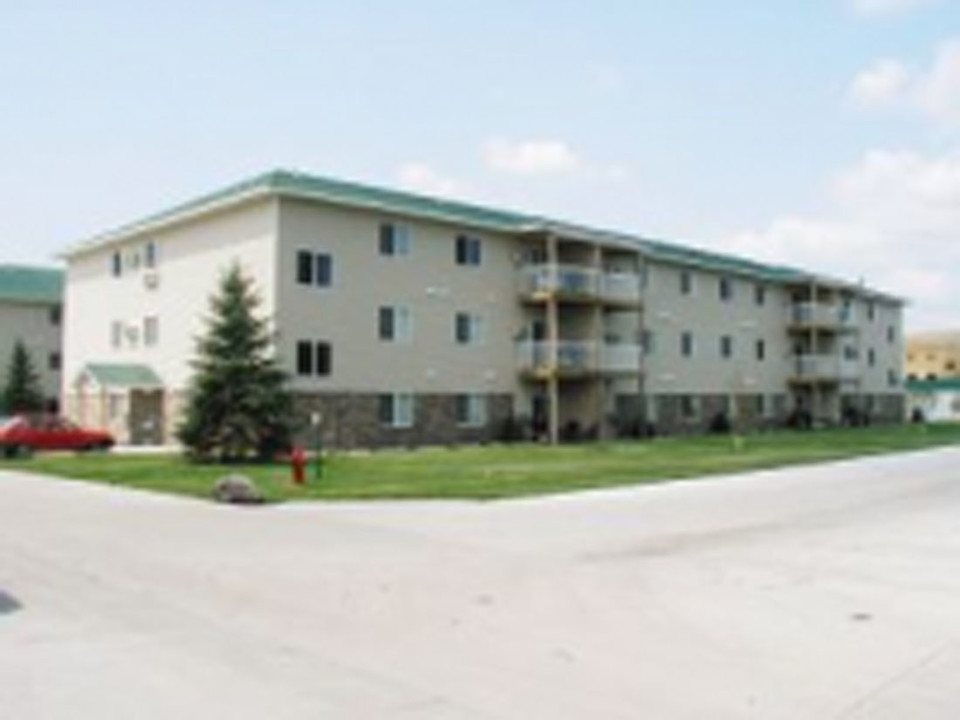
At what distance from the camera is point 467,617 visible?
816 cm

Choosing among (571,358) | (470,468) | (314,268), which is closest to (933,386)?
(571,358)

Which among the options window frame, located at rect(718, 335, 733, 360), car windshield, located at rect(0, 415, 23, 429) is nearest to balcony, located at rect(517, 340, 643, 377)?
window frame, located at rect(718, 335, 733, 360)

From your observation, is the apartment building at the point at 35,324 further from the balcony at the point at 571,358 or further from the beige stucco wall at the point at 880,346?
the beige stucco wall at the point at 880,346

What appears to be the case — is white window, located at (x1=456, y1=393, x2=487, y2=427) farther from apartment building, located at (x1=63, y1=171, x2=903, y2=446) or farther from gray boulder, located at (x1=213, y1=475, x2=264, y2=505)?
gray boulder, located at (x1=213, y1=475, x2=264, y2=505)

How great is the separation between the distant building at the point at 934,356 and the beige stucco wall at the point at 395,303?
9244 cm

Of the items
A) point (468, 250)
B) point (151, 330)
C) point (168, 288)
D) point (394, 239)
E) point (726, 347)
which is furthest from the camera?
point (726, 347)

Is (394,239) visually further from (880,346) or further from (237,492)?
(880,346)

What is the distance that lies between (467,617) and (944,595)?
15.5ft

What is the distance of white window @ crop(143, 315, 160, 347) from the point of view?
3388 cm

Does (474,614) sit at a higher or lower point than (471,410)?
lower

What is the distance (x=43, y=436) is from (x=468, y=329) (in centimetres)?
1398

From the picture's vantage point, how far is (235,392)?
84.5 ft

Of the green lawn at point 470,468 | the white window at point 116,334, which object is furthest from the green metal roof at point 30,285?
the green lawn at point 470,468

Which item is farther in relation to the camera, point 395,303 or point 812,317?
point 812,317
